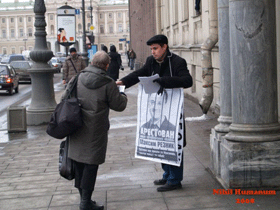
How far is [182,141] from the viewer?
6.18m

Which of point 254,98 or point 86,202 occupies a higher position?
point 254,98

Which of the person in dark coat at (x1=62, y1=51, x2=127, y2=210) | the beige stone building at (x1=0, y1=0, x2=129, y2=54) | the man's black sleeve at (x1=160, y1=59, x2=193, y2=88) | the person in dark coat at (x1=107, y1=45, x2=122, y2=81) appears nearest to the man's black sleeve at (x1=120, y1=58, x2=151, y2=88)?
the man's black sleeve at (x1=160, y1=59, x2=193, y2=88)

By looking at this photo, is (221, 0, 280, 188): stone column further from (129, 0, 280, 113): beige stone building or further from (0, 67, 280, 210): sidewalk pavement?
(129, 0, 280, 113): beige stone building

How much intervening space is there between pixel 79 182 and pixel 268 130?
203 centimetres

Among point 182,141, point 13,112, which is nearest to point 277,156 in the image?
point 182,141

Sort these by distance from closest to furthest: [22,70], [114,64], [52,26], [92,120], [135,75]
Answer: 1. [92,120]
2. [135,75]
3. [114,64]
4. [22,70]
5. [52,26]

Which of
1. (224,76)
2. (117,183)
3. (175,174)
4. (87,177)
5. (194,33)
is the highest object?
(194,33)

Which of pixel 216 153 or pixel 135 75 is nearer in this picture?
pixel 135 75

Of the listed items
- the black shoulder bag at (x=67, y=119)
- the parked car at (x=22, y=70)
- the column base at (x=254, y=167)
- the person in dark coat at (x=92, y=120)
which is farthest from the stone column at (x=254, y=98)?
the parked car at (x=22, y=70)

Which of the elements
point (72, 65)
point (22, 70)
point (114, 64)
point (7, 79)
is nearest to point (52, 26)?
point (22, 70)

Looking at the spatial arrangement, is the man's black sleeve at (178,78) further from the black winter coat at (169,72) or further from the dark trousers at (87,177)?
the dark trousers at (87,177)

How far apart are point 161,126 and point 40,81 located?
8054 mm

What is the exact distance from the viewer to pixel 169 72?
20.4ft

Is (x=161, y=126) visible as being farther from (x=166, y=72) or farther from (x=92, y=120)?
(x=92, y=120)
